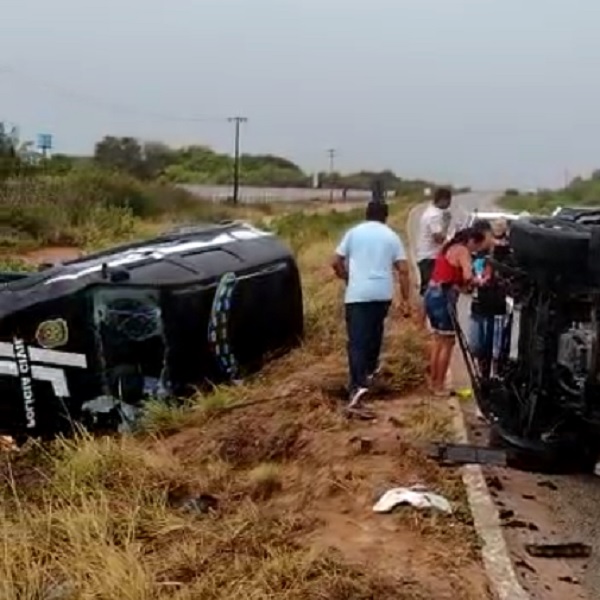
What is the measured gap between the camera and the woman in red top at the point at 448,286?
9.59 meters

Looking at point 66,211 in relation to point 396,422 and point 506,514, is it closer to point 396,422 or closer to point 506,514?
point 396,422

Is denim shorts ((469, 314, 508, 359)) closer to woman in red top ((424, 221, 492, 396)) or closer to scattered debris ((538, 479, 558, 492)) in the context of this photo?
woman in red top ((424, 221, 492, 396))

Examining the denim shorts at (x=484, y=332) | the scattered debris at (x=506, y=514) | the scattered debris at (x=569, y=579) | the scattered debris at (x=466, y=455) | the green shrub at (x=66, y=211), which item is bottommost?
the green shrub at (x=66, y=211)

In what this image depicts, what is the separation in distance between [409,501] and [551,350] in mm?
1405

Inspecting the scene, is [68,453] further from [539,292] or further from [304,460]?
[539,292]

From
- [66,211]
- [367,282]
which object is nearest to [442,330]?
[367,282]

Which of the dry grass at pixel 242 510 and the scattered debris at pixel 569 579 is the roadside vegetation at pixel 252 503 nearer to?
the dry grass at pixel 242 510

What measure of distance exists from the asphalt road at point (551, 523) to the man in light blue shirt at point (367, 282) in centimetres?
123

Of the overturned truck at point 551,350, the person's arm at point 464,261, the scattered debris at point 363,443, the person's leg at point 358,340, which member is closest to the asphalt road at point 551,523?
the overturned truck at point 551,350

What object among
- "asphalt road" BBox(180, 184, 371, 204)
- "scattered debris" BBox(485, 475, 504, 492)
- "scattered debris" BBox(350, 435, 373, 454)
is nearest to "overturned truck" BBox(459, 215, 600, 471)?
"scattered debris" BBox(485, 475, 504, 492)

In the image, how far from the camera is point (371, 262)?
31.2 ft

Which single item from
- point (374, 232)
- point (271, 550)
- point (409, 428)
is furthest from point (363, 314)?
point (271, 550)

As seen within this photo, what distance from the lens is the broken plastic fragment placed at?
6.71 m

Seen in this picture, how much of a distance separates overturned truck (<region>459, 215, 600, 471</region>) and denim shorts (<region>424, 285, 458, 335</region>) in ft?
4.35
